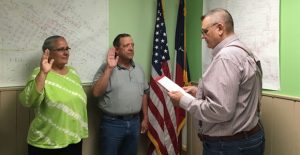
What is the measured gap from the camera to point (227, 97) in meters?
1.70

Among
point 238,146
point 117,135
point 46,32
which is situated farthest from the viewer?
point 117,135

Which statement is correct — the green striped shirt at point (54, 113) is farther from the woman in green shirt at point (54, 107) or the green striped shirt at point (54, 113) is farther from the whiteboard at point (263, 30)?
the whiteboard at point (263, 30)

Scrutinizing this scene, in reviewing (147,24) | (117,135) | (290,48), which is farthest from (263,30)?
(117,135)

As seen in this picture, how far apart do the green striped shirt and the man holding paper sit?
0.79 meters

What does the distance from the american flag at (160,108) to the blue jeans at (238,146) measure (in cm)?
118

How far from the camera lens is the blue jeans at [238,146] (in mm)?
1861

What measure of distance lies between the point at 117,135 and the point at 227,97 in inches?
53.0

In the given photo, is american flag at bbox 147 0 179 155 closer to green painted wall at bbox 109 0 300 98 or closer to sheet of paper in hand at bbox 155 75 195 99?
green painted wall at bbox 109 0 300 98

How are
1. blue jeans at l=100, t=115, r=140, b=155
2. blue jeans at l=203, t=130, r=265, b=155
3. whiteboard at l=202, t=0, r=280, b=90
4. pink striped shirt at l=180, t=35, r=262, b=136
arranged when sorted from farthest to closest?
1. blue jeans at l=100, t=115, r=140, b=155
2. whiteboard at l=202, t=0, r=280, b=90
3. blue jeans at l=203, t=130, r=265, b=155
4. pink striped shirt at l=180, t=35, r=262, b=136

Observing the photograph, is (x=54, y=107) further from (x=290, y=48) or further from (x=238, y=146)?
(x=290, y=48)

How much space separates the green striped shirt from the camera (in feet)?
7.11

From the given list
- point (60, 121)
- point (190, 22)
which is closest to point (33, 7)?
point (60, 121)

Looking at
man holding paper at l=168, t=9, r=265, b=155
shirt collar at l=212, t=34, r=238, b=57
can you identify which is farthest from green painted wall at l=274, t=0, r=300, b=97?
shirt collar at l=212, t=34, r=238, b=57

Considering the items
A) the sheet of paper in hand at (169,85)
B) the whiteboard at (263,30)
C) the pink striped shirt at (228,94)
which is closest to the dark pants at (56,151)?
the sheet of paper in hand at (169,85)
